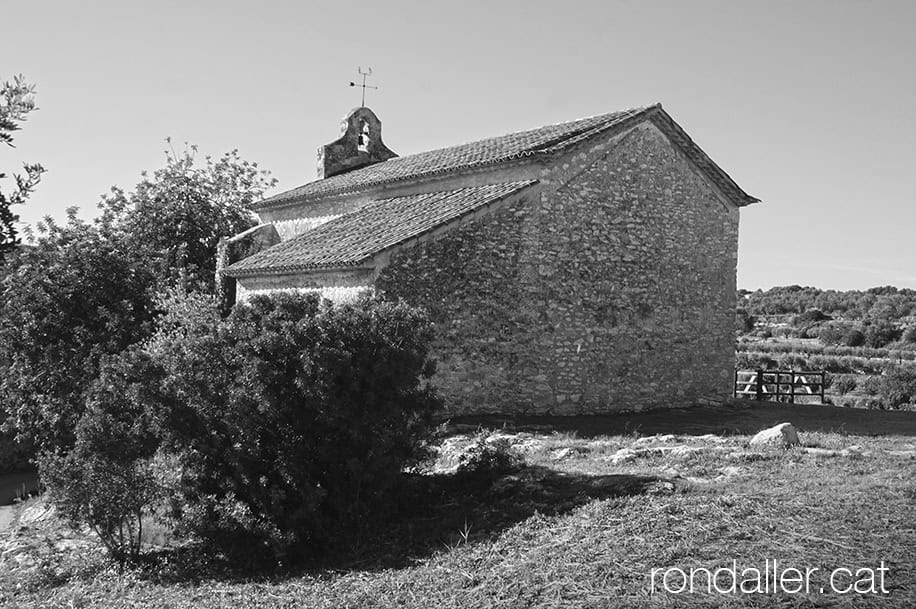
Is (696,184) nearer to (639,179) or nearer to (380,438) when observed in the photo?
(639,179)

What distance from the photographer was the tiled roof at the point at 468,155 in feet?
53.8

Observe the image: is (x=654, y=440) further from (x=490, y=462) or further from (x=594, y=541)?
(x=594, y=541)

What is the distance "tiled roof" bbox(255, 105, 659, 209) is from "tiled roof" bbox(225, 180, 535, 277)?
601mm

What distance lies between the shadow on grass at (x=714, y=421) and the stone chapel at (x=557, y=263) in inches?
18.4

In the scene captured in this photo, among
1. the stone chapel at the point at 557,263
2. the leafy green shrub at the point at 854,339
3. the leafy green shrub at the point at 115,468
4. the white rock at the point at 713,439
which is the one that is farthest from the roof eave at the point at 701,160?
the leafy green shrub at the point at 854,339

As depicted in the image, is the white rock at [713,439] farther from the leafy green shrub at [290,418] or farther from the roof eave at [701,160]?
the roof eave at [701,160]

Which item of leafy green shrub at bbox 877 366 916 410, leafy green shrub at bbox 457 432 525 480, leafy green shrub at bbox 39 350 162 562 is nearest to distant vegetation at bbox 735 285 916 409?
leafy green shrub at bbox 877 366 916 410

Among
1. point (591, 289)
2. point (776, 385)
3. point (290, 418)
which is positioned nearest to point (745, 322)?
point (776, 385)

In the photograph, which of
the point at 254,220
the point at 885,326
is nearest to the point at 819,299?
the point at 885,326

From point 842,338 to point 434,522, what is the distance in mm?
47879

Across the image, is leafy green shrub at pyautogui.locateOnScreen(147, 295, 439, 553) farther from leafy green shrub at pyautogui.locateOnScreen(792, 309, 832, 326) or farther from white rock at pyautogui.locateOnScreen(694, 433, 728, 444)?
leafy green shrub at pyautogui.locateOnScreen(792, 309, 832, 326)

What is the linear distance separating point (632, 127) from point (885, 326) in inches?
1644

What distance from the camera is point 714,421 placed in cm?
1591

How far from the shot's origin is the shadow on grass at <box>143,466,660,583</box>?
8391mm
